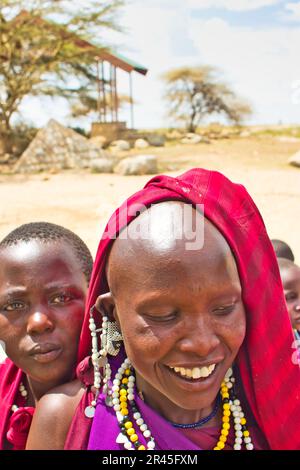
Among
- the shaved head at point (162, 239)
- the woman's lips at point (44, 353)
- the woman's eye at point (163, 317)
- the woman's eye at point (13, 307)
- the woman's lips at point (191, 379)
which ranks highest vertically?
the shaved head at point (162, 239)

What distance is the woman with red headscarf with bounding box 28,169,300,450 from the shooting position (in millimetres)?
1071

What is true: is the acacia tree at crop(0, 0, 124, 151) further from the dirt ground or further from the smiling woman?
the smiling woman

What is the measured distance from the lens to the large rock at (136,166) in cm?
1100

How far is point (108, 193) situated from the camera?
358 inches

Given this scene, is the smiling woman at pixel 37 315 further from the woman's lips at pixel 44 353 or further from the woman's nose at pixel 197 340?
the woman's nose at pixel 197 340

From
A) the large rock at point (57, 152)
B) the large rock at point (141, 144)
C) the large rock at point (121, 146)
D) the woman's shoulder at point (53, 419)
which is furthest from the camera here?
the large rock at point (141, 144)

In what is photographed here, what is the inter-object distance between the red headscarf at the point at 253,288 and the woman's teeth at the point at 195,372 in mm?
150

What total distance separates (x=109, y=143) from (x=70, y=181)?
789 centimetres

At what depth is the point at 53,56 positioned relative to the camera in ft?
51.9

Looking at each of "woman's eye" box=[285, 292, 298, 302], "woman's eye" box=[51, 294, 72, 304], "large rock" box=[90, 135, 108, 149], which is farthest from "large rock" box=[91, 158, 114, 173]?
"woman's eye" box=[51, 294, 72, 304]

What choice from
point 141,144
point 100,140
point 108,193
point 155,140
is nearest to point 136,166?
point 108,193

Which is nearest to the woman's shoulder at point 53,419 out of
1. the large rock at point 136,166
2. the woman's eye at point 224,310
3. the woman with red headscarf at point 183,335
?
the woman with red headscarf at point 183,335

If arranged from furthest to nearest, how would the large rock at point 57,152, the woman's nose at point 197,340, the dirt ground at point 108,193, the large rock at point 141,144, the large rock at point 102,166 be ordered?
the large rock at point 141,144, the large rock at point 57,152, the large rock at point 102,166, the dirt ground at point 108,193, the woman's nose at point 197,340
